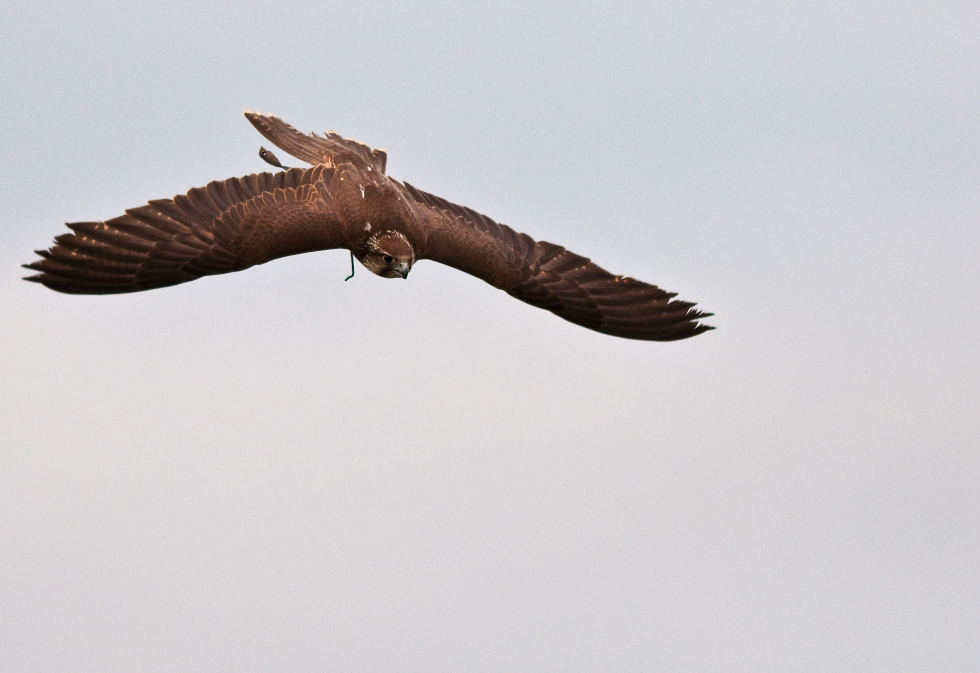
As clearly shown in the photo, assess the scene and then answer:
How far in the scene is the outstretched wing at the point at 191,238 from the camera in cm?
1562

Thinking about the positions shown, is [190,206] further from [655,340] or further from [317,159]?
[655,340]

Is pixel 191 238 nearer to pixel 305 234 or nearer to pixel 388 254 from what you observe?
pixel 305 234

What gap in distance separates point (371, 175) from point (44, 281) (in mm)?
3509

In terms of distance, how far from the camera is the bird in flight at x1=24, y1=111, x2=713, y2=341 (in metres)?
15.7

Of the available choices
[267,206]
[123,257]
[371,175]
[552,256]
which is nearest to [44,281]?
[123,257]

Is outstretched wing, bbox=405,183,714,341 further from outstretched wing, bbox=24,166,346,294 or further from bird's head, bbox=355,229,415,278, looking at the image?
outstretched wing, bbox=24,166,346,294

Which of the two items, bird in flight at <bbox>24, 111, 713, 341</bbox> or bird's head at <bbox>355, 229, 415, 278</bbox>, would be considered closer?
bird in flight at <bbox>24, 111, 713, 341</bbox>

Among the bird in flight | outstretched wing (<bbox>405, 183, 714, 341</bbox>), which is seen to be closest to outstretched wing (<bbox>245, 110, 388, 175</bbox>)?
the bird in flight

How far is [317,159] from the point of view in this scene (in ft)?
55.7

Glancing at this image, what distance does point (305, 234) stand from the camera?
16000mm

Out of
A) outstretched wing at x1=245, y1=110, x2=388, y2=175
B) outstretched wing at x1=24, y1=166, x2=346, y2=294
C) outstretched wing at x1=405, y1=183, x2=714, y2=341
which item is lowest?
outstretched wing at x1=24, y1=166, x2=346, y2=294

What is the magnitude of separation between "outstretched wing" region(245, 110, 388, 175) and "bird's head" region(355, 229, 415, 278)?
1.13 meters

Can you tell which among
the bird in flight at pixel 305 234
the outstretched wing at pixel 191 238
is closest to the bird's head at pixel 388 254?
the bird in flight at pixel 305 234

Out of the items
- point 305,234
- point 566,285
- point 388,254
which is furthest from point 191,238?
point 566,285
